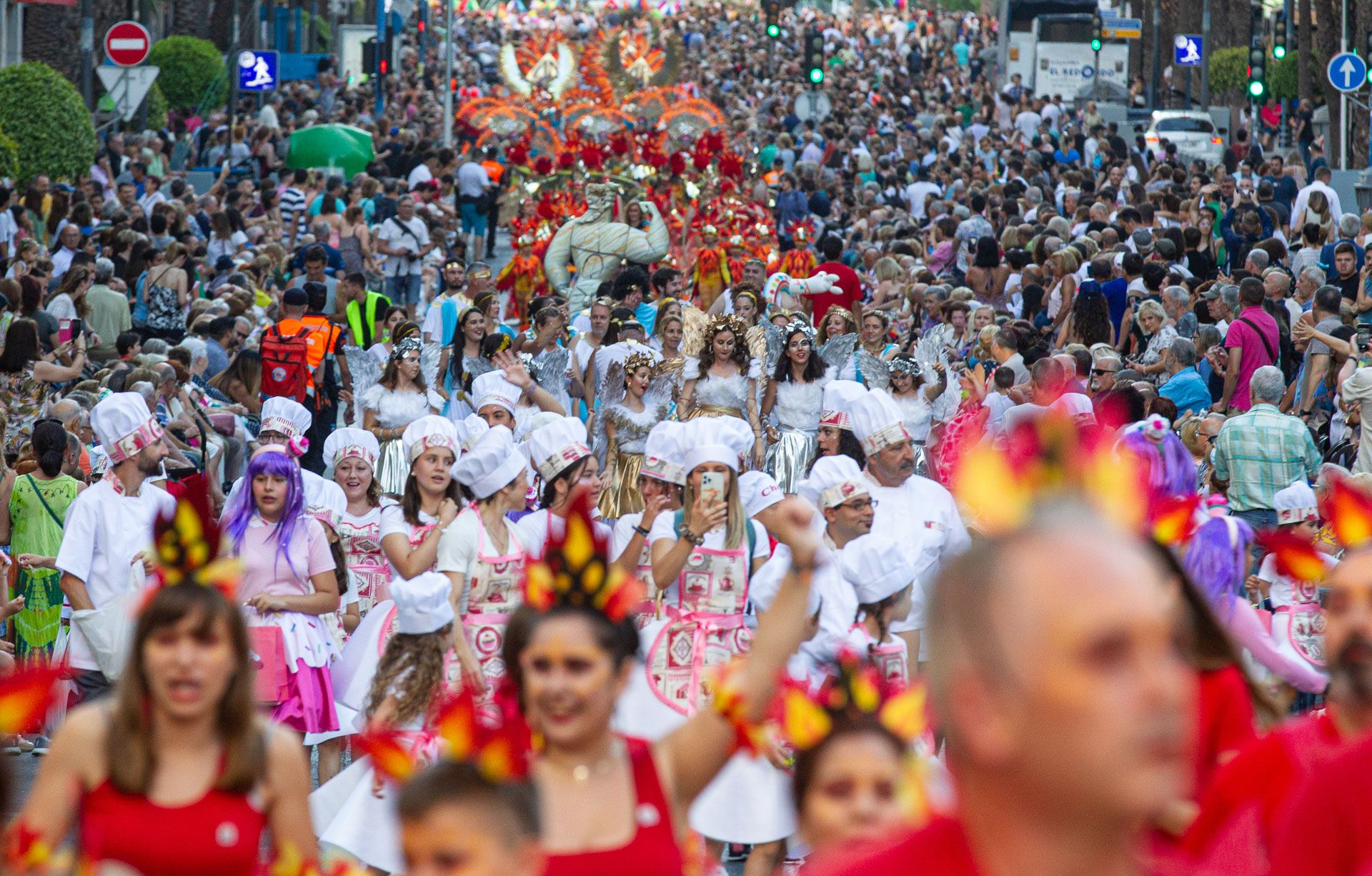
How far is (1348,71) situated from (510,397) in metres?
13.8

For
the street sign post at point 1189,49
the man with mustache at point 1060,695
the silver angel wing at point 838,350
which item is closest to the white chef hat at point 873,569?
the man with mustache at point 1060,695

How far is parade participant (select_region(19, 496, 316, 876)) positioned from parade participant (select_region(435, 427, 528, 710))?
272 centimetres

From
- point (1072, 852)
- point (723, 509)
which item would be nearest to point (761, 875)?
point (723, 509)

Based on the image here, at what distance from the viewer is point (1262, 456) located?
10750mm

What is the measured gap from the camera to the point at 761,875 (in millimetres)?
6727

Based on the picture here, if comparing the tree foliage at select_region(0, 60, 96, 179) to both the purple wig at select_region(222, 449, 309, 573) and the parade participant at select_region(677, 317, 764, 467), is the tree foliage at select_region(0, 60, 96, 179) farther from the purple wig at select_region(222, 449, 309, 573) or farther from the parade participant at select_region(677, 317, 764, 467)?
the purple wig at select_region(222, 449, 309, 573)

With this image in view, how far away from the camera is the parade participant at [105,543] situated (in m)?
8.02

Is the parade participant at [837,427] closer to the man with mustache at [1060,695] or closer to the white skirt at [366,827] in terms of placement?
the white skirt at [366,827]

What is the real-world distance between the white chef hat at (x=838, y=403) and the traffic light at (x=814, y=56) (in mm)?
28531

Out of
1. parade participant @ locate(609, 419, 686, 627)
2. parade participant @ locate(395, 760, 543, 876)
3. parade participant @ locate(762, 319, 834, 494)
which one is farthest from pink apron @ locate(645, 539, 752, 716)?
parade participant @ locate(762, 319, 834, 494)

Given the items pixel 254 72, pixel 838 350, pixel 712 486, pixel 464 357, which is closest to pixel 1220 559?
pixel 712 486

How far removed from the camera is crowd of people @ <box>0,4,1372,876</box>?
2.00 metres

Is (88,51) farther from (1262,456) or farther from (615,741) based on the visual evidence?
(615,741)

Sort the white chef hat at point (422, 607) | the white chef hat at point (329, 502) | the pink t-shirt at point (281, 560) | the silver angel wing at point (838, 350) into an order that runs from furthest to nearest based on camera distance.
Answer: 1. the silver angel wing at point (838, 350)
2. the white chef hat at point (329, 502)
3. the pink t-shirt at point (281, 560)
4. the white chef hat at point (422, 607)
